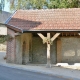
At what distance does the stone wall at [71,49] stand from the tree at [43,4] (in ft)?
23.3

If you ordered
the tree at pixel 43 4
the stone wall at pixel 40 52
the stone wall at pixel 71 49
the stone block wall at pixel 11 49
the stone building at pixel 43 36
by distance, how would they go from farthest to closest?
the tree at pixel 43 4 < the stone wall at pixel 40 52 < the stone wall at pixel 71 49 < the stone block wall at pixel 11 49 < the stone building at pixel 43 36

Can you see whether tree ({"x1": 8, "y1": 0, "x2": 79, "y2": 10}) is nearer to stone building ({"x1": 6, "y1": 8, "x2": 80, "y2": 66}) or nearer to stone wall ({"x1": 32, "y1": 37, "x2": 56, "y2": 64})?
stone building ({"x1": 6, "y1": 8, "x2": 80, "y2": 66})

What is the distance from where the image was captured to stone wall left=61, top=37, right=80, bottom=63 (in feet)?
53.4

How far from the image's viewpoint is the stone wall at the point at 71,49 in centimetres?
1627

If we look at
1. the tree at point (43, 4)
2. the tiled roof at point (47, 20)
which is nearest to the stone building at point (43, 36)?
the tiled roof at point (47, 20)

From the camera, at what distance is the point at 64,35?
1642 cm

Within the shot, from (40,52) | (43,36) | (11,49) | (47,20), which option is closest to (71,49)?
(40,52)

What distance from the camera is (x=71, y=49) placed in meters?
16.3

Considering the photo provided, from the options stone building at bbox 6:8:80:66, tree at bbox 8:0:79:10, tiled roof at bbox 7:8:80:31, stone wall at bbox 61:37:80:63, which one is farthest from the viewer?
tree at bbox 8:0:79:10

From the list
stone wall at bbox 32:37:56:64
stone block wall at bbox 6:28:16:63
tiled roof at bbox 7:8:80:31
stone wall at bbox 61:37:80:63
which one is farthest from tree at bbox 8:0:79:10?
stone block wall at bbox 6:28:16:63

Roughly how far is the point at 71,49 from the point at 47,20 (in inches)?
136

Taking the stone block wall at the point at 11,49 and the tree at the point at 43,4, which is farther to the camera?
the tree at the point at 43,4

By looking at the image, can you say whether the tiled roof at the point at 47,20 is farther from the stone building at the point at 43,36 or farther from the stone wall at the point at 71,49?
the stone wall at the point at 71,49

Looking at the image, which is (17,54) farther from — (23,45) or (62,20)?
(62,20)
